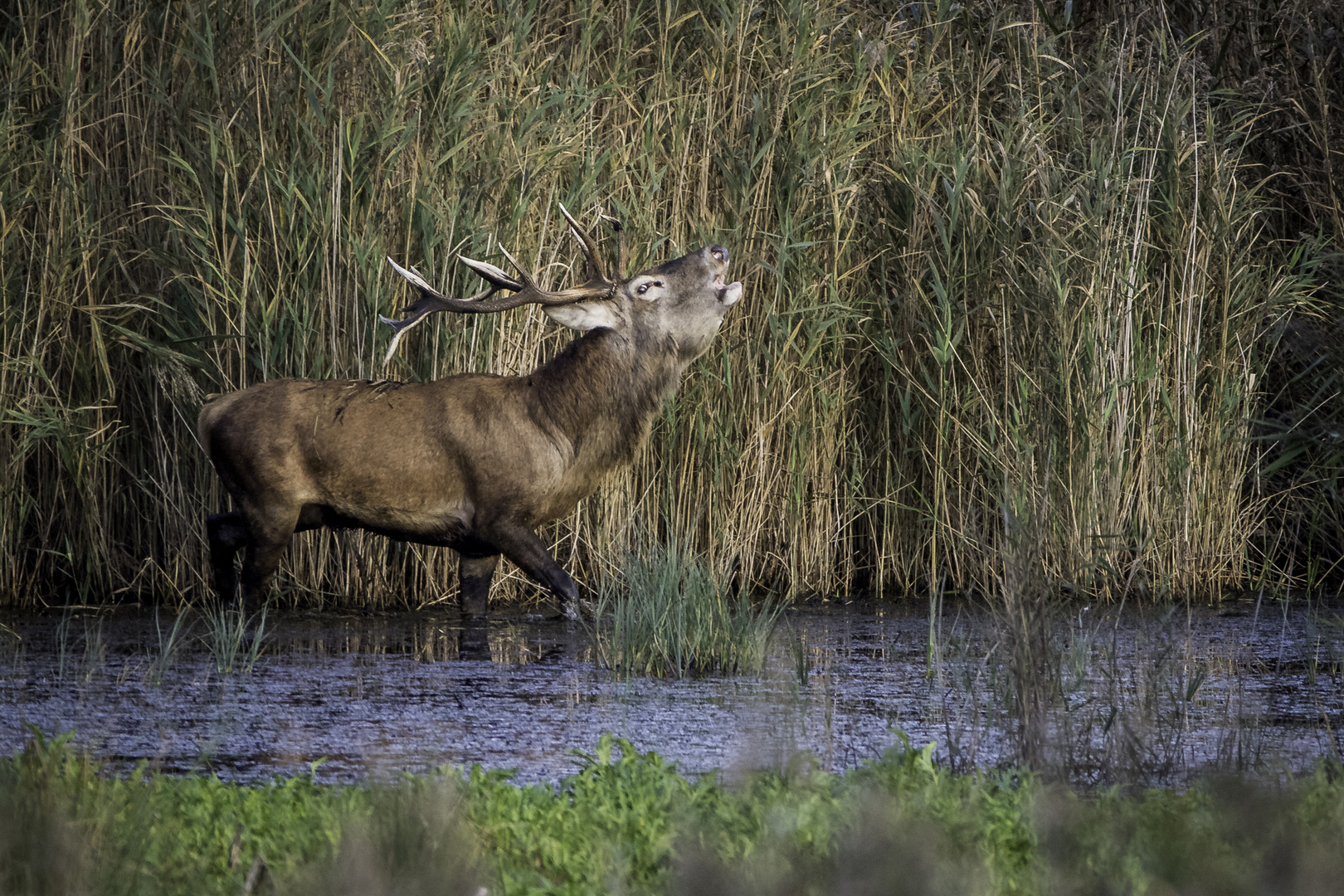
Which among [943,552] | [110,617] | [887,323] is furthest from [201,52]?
[943,552]

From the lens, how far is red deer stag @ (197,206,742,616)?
20.5ft

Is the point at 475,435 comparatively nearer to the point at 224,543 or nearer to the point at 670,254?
the point at 224,543

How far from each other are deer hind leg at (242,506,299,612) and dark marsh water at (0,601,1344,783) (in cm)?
20

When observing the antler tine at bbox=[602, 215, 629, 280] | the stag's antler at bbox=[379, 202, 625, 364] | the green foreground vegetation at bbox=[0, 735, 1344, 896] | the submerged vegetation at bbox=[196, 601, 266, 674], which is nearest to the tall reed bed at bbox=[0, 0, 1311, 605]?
the antler tine at bbox=[602, 215, 629, 280]

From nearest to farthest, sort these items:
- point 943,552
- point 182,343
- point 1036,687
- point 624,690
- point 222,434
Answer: point 1036,687
point 624,690
point 222,434
point 182,343
point 943,552

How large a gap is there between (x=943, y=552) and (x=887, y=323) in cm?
111

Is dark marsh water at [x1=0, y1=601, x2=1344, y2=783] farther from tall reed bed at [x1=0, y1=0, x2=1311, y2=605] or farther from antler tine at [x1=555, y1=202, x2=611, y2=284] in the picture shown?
antler tine at [x1=555, y1=202, x2=611, y2=284]

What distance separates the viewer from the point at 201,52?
275 inches

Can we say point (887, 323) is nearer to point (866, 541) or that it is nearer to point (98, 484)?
point (866, 541)

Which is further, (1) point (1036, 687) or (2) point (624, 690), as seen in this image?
(2) point (624, 690)

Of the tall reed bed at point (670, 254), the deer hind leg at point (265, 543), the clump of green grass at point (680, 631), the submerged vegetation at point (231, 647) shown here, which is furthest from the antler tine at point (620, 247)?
the submerged vegetation at point (231, 647)

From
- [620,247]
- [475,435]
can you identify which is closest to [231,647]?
[475,435]

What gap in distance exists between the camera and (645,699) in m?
4.83

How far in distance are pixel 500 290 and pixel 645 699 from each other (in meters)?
2.28
